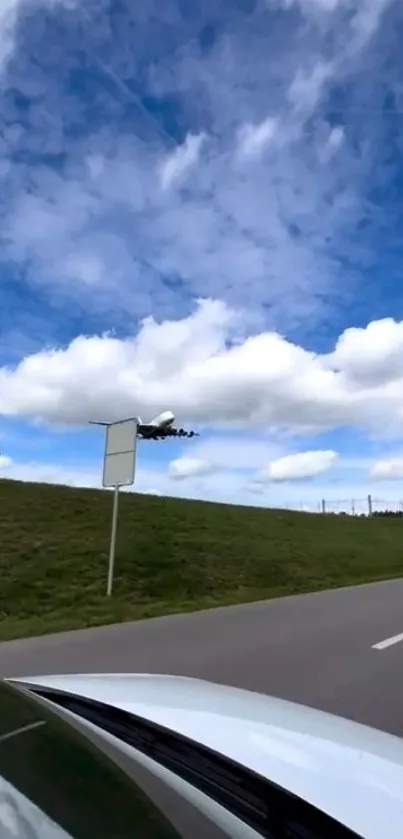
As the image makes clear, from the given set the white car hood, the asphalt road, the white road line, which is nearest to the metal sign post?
the asphalt road

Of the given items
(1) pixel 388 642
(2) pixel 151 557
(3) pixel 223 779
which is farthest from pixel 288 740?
(2) pixel 151 557

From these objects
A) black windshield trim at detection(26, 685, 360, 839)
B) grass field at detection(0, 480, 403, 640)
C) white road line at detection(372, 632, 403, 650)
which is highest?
grass field at detection(0, 480, 403, 640)

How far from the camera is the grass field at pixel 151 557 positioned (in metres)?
13.8

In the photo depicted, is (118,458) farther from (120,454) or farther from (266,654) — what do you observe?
(266,654)

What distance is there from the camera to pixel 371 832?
157 centimetres

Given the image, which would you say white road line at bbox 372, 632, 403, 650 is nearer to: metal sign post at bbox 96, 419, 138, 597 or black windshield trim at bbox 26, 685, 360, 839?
metal sign post at bbox 96, 419, 138, 597

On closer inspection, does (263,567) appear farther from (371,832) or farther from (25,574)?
(371,832)

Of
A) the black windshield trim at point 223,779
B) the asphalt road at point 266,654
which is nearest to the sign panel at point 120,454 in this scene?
the asphalt road at point 266,654

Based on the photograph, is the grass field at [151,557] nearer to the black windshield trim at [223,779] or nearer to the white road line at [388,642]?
the white road line at [388,642]

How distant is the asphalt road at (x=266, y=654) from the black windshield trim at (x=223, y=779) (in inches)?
142

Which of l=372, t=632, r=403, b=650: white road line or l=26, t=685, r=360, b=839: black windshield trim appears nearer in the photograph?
l=26, t=685, r=360, b=839: black windshield trim

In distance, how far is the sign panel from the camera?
14492 mm

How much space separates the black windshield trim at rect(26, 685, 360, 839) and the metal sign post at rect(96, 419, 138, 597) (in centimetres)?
1178

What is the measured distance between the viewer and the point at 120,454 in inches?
580
